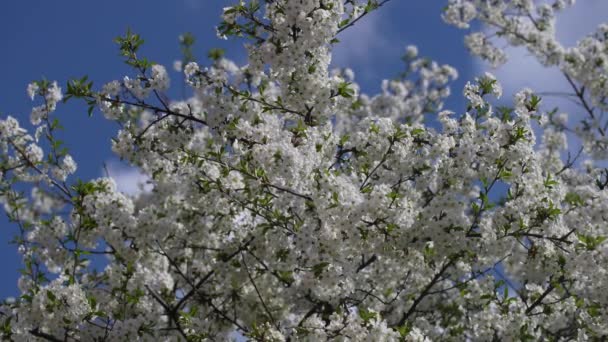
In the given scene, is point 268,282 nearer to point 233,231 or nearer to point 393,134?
point 233,231

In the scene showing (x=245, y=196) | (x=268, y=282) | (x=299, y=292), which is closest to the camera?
(x=299, y=292)

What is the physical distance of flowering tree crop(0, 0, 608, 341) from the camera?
611 centimetres

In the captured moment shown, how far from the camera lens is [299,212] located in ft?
20.2

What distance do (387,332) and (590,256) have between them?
7.50 feet

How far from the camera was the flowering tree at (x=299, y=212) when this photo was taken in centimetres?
611

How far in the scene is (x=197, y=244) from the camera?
868 cm

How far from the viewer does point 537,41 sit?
1369cm

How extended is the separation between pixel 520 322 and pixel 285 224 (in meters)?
2.86

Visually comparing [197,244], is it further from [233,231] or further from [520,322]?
[520,322]

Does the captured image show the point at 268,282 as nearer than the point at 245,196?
No

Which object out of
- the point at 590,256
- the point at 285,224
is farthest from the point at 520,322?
the point at 285,224

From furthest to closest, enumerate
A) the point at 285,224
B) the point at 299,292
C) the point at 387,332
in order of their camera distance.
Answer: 1. the point at 299,292
2. the point at 285,224
3. the point at 387,332

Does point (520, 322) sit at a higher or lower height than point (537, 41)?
lower

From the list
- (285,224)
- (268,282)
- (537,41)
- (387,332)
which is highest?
(537,41)
